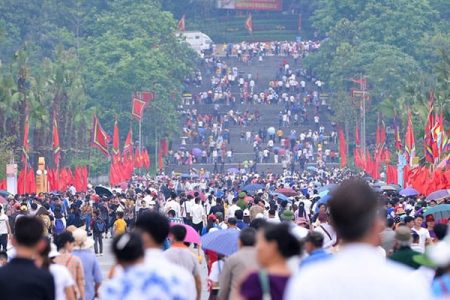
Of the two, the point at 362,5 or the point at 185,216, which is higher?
the point at 362,5

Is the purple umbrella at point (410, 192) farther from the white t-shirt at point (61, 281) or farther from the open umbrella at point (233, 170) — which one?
the open umbrella at point (233, 170)

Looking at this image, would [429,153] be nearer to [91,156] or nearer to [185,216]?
[185,216]

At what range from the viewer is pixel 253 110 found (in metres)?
94.8

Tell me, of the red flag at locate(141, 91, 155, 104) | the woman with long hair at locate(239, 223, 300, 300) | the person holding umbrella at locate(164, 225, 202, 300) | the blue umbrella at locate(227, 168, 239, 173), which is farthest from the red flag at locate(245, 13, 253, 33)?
the woman with long hair at locate(239, 223, 300, 300)

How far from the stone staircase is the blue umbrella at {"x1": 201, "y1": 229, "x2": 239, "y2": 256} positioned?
63234mm

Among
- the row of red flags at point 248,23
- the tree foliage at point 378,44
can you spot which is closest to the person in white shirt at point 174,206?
the tree foliage at point 378,44

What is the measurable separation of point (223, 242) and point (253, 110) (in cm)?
7849

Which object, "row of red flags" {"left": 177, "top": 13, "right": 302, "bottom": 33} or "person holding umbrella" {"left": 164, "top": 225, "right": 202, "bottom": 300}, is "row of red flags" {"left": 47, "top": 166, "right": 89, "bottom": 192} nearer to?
"person holding umbrella" {"left": 164, "top": 225, "right": 202, "bottom": 300}

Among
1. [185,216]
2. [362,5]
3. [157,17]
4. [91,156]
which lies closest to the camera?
[185,216]

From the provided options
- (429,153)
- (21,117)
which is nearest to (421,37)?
(21,117)

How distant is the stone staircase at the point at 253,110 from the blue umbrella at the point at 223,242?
207 ft

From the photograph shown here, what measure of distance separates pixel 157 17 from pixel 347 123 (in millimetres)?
13777

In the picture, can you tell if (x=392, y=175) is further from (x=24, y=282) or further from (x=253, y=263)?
(x=24, y=282)

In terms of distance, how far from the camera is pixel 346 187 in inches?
313
